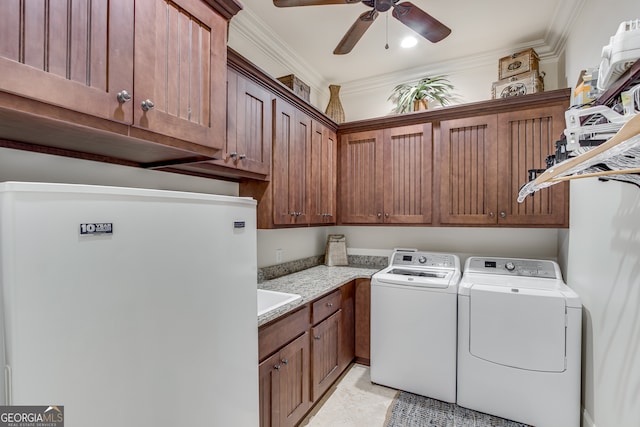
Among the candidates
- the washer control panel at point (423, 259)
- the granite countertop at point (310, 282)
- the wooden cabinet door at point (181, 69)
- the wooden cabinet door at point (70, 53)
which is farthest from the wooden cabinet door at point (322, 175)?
the wooden cabinet door at point (70, 53)

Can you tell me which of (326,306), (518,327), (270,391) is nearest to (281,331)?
(270,391)

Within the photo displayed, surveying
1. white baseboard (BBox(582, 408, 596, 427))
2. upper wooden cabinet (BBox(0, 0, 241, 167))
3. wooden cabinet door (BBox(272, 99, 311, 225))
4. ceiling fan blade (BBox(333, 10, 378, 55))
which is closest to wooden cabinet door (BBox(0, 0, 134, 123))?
upper wooden cabinet (BBox(0, 0, 241, 167))

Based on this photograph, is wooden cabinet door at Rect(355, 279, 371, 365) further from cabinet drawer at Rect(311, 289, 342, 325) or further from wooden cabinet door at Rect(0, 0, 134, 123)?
wooden cabinet door at Rect(0, 0, 134, 123)

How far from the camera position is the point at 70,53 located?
2.88 feet

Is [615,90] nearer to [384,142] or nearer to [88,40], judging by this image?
[88,40]

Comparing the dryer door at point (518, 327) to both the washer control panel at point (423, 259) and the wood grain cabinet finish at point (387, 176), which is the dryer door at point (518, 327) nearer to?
the washer control panel at point (423, 259)

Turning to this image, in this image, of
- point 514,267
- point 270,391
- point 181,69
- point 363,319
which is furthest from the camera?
point 363,319

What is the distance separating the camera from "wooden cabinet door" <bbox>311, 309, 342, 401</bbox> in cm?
214

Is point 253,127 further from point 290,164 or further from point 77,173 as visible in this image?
point 77,173

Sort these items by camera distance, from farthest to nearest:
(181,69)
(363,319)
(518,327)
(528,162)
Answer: (363,319)
(528,162)
(518,327)
(181,69)

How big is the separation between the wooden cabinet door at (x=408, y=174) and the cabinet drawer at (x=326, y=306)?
0.90m

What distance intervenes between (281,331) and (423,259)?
5.28 feet

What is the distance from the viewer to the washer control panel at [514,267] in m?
2.43

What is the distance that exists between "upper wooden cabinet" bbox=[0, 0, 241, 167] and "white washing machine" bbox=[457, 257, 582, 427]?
80.4 inches
